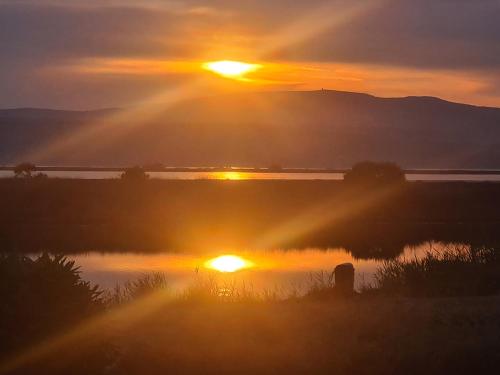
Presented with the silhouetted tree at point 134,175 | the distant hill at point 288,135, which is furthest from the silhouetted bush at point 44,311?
the distant hill at point 288,135

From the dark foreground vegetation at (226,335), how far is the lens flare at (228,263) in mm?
12785

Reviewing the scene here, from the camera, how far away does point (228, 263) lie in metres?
27.8

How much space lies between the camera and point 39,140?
497ft

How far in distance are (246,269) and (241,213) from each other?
998 inches

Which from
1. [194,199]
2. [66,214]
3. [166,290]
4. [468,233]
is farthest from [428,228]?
[166,290]

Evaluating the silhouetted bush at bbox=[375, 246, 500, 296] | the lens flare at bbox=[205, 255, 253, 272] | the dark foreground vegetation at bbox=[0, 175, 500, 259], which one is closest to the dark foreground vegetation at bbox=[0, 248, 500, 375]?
the silhouetted bush at bbox=[375, 246, 500, 296]

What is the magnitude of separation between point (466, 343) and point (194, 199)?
43.2 metres

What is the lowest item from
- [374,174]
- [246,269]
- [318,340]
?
[318,340]

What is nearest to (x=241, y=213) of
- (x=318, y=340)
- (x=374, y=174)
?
(x=374, y=174)

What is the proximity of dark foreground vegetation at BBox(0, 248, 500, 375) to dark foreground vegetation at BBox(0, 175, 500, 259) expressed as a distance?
71.6 feet

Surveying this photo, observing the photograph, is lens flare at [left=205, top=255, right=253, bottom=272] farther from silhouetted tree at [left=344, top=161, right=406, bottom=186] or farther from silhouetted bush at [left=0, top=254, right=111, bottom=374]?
silhouetted tree at [left=344, top=161, right=406, bottom=186]

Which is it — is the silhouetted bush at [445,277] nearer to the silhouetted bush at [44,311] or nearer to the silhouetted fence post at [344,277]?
the silhouetted fence post at [344,277]

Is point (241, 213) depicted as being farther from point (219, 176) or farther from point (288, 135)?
point (288, 135)

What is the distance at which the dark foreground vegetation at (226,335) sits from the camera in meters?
9.55
